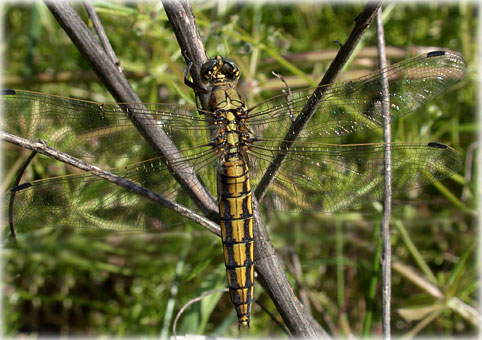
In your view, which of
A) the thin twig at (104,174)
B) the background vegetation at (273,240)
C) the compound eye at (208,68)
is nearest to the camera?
the thin twig at (104,174)

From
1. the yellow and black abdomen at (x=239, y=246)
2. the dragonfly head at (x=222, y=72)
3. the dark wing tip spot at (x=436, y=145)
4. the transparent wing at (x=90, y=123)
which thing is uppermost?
the dragonfly head at (x=222, y=72)

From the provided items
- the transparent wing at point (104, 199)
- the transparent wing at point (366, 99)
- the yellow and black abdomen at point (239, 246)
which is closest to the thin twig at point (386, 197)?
the transparent wing at point (366, 99)

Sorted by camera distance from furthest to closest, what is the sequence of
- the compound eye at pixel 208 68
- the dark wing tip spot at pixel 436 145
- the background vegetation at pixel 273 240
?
the background vegetation at pixel 273 240, the dark wing tip spot at pixel 436 145, the compound eye at pixel 208 68

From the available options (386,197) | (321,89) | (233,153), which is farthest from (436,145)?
(233,153)

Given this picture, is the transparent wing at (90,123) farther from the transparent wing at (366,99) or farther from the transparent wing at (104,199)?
the transparent wing at (366,99)

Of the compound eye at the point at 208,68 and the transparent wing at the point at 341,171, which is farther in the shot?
the transparent wing at the point at 341,171

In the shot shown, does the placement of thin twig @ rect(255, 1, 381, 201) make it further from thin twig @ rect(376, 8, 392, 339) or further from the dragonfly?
thin twig @ rect(376, 8, 392, 339)
